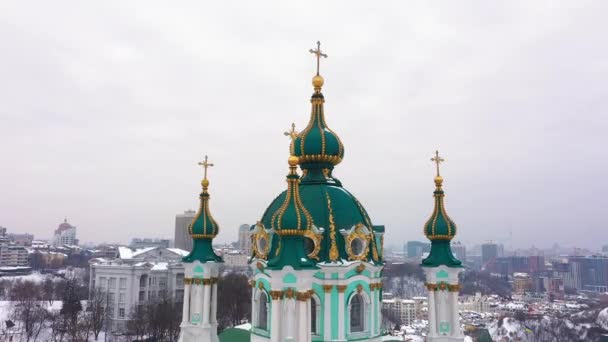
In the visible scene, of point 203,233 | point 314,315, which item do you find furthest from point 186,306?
point 314,315

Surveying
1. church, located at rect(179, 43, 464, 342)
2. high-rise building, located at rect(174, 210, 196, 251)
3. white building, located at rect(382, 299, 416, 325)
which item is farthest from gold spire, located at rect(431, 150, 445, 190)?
high-rise building, located at rect(174, 210, 196, 251)

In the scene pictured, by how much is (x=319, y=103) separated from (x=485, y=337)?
13.9 metres

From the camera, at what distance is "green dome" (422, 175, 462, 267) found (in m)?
17.7

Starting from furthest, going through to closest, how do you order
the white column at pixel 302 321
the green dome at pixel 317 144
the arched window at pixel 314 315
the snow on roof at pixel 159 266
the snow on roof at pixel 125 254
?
the snow on roof at pixel 125 254, the snow on roof at pixel 159 266, the green dome at pixel 317 144, the arched window at pixel 314 315, the white column at pixel 302 321

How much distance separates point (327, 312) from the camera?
15312 mm

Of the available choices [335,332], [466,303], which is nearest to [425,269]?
[335,332]

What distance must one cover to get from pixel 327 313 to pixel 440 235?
584 centimetres

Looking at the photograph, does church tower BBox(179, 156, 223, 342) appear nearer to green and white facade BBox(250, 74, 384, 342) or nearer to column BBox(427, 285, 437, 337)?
green and white facade BBox(250, 74, 384, 342)

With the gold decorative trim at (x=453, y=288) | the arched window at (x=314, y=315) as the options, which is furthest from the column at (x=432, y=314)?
the arched window at (x=314, y=315)

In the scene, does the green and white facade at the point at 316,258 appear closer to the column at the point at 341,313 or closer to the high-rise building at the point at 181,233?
the column at the point at 341,313

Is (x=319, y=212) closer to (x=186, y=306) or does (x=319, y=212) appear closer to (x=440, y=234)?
(x=440, y=234)

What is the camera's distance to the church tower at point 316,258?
13727 mm

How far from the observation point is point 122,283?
58.5m

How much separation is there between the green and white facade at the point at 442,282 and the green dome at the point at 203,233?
9021 mm
